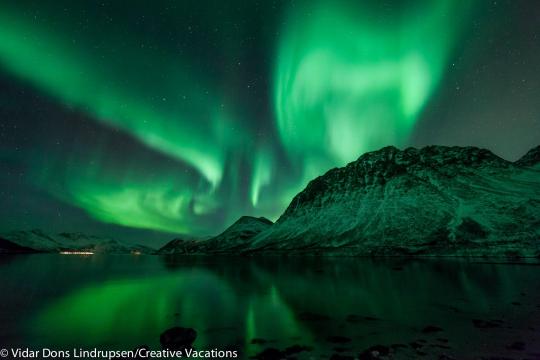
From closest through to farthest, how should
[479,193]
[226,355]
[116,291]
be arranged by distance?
[226,355], [116,291], [479,193]

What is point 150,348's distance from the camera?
19891mm

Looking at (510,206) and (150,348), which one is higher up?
(510,206)

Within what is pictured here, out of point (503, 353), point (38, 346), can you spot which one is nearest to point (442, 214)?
point (503, 353)

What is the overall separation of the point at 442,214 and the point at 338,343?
197080 millimetres

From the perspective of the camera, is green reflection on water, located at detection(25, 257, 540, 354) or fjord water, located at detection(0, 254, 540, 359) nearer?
fjord water, located at detection(0, 254, 540, 359)

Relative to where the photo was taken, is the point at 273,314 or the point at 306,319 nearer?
the point at 306,319

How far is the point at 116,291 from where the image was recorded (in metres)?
51.5

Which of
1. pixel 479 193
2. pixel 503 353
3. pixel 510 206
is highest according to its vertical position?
pixel 479 193

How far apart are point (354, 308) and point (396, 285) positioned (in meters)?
20.5

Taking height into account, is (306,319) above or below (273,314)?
below

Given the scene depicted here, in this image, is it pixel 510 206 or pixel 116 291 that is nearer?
pixel 116 291

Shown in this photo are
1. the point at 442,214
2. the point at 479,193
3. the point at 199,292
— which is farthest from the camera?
the point at 479,193

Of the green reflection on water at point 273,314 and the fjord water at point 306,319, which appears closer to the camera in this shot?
the fjord water at point 306,319

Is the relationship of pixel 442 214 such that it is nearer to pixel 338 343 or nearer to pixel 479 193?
pixel 479 193
